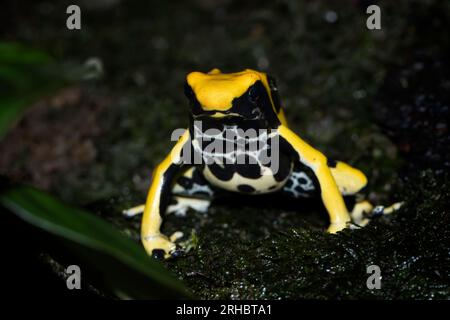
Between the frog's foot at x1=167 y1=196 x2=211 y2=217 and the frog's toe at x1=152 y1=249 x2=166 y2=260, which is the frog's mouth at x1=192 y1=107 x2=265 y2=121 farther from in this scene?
the frog's foot at x1=167 y1=196 x2=211 y2=217

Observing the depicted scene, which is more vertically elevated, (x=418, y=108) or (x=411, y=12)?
(x=411, y=12)

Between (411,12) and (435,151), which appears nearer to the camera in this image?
(435,151)

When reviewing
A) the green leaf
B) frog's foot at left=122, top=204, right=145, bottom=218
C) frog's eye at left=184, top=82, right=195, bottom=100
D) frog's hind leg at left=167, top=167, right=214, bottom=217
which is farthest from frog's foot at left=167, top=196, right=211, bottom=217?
the green leaf

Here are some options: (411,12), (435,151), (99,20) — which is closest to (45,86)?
(435,151)

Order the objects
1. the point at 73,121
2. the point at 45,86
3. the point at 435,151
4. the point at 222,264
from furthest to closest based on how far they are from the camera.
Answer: the point at 73,121 < the point at 435,151 < the point at 222,264 < the point at 45,86

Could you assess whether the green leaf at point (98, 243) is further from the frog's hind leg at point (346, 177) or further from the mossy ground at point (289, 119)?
the frog's hind leg at point (346, 177)

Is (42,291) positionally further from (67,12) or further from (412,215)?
(67,12)

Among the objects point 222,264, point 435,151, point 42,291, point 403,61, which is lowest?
point 42,291
